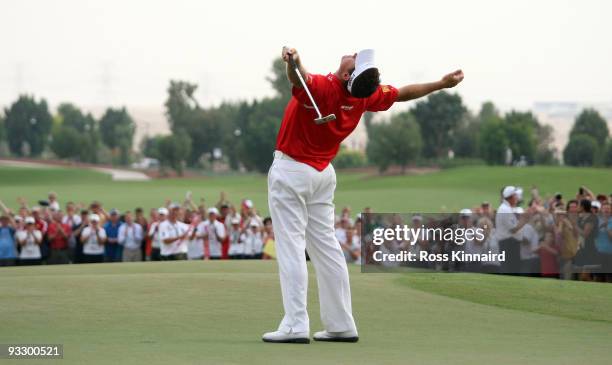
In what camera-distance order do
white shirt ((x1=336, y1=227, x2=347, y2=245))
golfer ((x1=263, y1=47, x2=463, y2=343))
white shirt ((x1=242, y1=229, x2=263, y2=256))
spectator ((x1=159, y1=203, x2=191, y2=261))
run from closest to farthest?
golfer ((x1=263, y1=47, x2=463, y2=343)), spectator ((x1=159, y1=203, x2=191, y2=261)), white shirt ((x1=336, y1=227, x2=347, y2=245)), white shirt ((x1=242, y1=229, x2=263, y2=256))

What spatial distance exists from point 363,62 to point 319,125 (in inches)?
25.6

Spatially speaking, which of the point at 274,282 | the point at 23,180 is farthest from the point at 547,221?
the point at 23,180

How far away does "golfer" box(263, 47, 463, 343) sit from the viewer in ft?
30.6

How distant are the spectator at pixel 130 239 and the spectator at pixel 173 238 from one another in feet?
3.72

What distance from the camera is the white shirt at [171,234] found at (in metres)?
24.7

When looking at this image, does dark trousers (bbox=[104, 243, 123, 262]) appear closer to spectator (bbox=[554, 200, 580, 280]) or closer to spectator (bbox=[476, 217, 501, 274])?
spectator (bbox=[476, 217, 501, 274])

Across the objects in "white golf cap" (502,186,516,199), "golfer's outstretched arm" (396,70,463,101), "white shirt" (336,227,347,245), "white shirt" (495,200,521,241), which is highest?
"golfer's outstretched arm" (396,70,463,101)

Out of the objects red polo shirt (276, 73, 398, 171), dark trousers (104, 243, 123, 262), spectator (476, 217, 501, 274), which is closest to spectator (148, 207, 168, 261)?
dark trousers (104, 243, 123, 262)

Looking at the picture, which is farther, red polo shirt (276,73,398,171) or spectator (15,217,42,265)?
spectator (15,217,42,265)

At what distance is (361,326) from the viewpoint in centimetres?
1071

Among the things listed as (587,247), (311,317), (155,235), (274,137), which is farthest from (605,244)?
(274,137)

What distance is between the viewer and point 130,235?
25.8 m

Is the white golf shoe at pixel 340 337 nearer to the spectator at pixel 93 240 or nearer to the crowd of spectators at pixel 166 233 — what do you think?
the crowd of spectators at pixel 166 233

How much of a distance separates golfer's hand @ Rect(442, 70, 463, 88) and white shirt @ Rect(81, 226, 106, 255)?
16503mm
